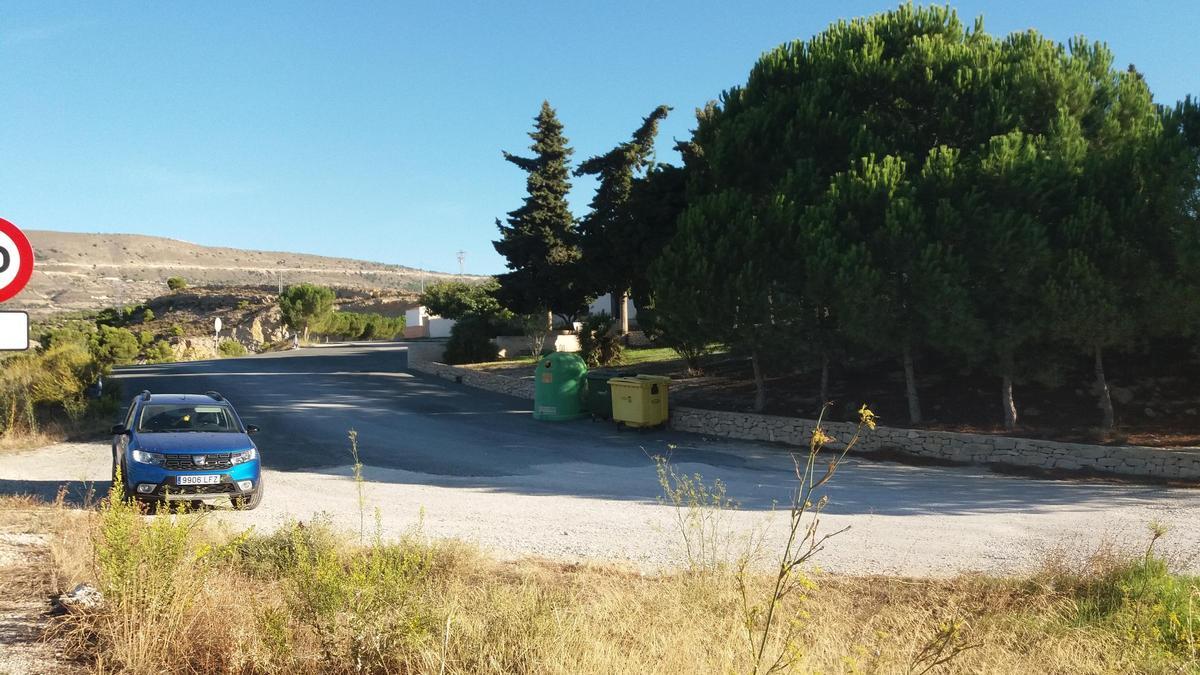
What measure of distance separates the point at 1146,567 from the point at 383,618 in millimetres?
6213

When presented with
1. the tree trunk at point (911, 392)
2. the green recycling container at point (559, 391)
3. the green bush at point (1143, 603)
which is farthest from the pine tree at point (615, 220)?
the green bush at point (1143, 603)

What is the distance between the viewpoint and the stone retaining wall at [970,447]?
13.5 m

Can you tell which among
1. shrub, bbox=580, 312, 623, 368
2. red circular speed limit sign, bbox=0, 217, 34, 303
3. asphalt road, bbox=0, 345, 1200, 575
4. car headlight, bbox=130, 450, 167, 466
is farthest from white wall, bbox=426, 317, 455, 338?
red circular speed limit sign, bbox=0, 217, 34, 303

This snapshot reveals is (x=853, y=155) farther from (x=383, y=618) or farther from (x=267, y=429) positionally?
(x=383, y=618)

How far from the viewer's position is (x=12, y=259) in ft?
19.7

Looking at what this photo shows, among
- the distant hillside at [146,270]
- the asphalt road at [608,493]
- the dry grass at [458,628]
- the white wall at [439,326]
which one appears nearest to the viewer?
the dry grass at [458,628]

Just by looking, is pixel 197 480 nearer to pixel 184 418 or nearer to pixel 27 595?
pixel 184 418

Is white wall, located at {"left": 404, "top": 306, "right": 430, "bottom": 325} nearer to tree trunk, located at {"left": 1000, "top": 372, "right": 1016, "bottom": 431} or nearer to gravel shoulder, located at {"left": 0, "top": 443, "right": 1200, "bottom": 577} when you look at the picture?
gravel shoulder, located at {"left": 0, "top": 443, "right": 1200, "bottom": 577}

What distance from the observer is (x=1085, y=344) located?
15555 mm

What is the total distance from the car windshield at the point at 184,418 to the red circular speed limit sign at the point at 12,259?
5.68 m

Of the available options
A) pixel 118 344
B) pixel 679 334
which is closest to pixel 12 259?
pixel 679 334

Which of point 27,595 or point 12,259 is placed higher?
point 12,259

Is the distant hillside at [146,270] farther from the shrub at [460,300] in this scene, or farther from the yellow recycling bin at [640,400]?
the yellow recycling bin at [640,400]

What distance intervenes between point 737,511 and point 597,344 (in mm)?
17748
